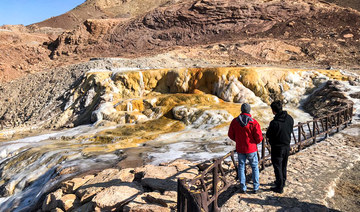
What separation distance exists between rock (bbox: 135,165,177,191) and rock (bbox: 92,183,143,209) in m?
0.22

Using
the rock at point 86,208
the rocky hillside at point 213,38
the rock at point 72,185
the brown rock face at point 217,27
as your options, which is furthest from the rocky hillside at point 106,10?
the rock at point 86,208

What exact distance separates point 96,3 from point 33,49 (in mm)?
36227

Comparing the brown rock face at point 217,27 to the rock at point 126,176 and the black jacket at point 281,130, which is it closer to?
the rock at point 126,176

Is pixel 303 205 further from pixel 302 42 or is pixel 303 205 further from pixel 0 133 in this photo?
pixel 302 42

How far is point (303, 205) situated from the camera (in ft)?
12.0

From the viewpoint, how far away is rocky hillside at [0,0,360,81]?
22203 mm

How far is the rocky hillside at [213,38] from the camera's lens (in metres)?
22.2

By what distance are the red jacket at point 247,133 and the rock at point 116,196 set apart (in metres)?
1.95

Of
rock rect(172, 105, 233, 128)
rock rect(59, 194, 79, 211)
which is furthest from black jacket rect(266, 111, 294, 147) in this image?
rock rect(172, 105, 233, 128)

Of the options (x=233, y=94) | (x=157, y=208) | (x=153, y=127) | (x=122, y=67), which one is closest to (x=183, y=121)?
(x=153, y=127)

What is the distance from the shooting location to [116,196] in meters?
4.07

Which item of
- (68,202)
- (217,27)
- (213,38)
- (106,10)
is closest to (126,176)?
(68,202)

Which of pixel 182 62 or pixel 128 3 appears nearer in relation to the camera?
pixel 182 62

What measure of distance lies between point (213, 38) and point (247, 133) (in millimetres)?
27130
